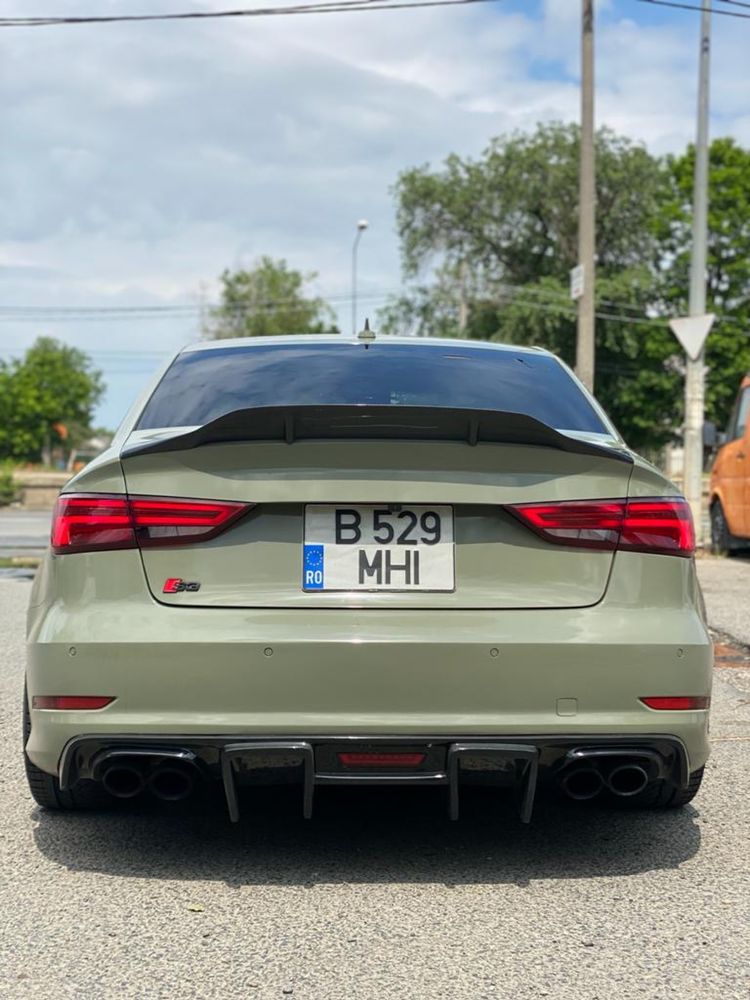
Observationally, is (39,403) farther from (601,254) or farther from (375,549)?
(375,549)

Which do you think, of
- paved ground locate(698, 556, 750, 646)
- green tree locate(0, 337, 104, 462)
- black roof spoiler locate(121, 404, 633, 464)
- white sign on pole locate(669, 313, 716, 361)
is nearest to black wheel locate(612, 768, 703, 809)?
black roof spoiler locate(121, 404, 633, 464)

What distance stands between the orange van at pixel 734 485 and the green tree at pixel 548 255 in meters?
31.1

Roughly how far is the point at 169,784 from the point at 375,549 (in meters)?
0.86

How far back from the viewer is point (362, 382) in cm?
388

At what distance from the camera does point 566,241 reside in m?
49.0

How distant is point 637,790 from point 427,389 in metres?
1.36

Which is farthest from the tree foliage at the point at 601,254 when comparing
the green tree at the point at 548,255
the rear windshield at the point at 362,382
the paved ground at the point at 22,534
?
the rear windshield at the point at 362,382

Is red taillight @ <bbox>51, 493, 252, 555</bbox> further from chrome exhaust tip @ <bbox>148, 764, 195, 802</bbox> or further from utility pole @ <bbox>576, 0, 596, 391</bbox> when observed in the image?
utility pole @ <bbox>576, 0, 596, 391</bbox>

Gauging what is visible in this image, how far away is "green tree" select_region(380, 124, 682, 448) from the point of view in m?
46.3

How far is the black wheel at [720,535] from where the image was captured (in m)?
13.9

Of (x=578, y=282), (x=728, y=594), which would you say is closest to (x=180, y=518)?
(x=728, y=594)

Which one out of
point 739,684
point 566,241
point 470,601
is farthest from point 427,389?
point 566,241

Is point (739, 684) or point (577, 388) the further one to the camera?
point (739, 684)

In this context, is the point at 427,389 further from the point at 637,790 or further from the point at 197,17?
the point at 197,17
